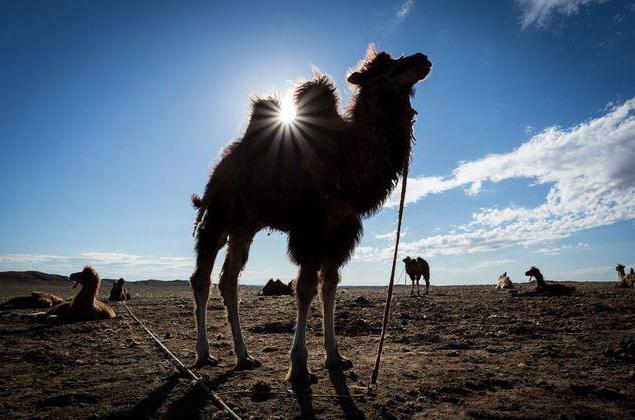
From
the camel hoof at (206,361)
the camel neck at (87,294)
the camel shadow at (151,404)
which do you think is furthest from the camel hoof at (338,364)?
the camel neck at (87,294)

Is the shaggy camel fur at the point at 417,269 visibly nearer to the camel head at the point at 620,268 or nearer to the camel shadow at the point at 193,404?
the camel head at the point at 620,268

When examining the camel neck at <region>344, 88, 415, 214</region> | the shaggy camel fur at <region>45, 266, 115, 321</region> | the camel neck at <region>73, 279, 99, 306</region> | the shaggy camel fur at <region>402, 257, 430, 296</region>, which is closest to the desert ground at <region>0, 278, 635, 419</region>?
the camel neck at <region>344, 88, 415, 214</region>

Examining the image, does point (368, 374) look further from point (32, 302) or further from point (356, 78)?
point (32, 302)

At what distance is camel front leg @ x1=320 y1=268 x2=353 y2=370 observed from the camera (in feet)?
19.3

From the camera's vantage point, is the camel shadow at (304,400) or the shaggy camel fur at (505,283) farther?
the shaggy camel fur at (505,283)

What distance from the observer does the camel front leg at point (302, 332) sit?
16.8ft

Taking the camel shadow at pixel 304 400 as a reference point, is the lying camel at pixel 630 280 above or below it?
above

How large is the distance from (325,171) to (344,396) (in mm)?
2663

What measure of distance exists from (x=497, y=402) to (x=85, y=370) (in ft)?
18.1

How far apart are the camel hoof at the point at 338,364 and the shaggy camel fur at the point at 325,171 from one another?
0.01 metres

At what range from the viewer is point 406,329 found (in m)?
9.28

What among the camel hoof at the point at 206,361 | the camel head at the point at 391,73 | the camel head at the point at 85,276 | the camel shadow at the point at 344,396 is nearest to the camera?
the camel shadow at the point at 344,396

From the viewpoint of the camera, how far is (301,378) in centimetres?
509

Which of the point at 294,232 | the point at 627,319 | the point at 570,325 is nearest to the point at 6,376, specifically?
the point at 294,232
